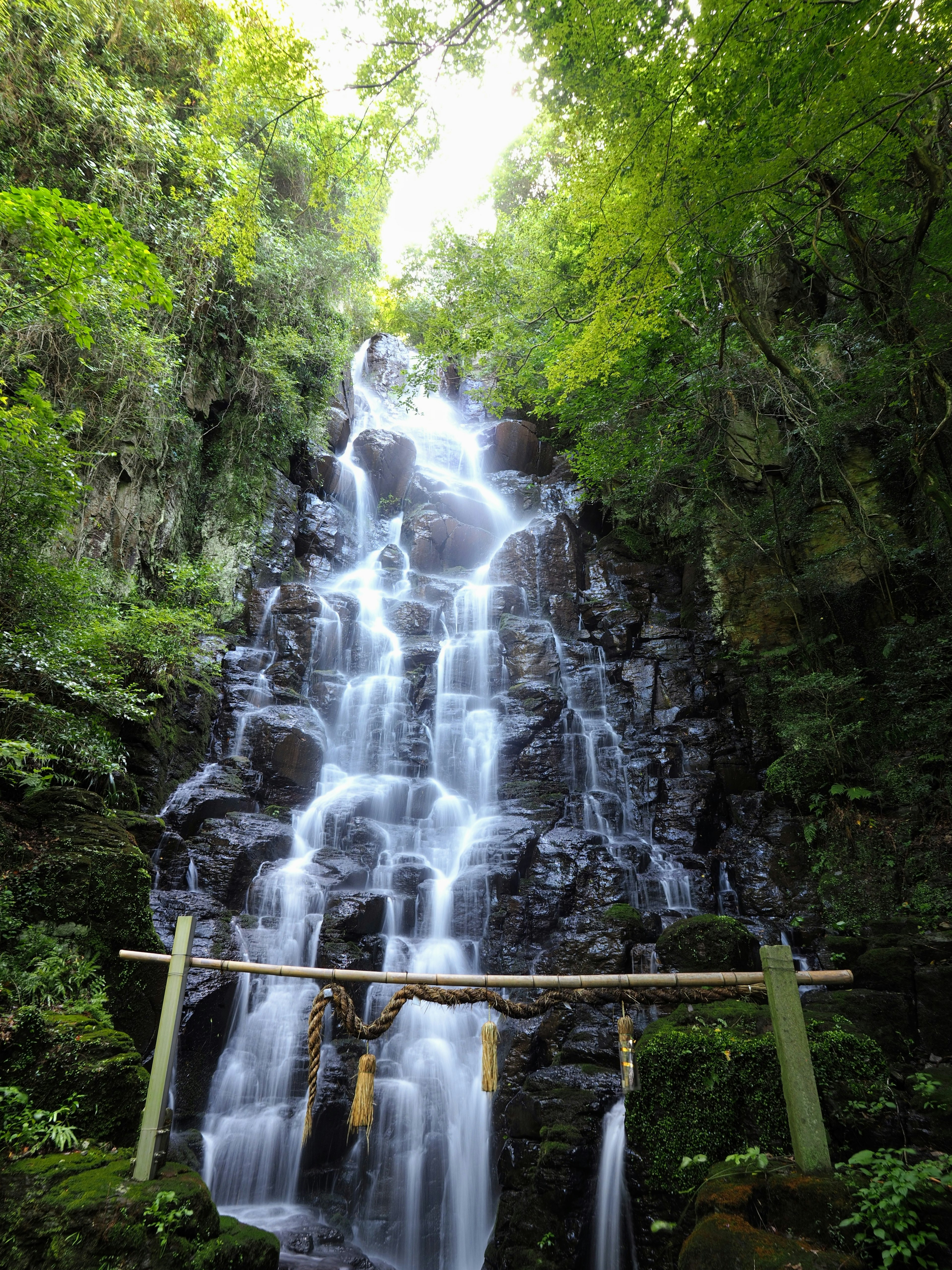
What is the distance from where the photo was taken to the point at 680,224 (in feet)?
22.5

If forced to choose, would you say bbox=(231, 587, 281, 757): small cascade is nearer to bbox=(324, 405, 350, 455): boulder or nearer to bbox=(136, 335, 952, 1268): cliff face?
bbox=(136, 335, 952, 1268): cliff face

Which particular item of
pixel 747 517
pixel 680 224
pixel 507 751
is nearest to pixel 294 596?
pixel 507 751

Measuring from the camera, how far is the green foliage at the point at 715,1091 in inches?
180

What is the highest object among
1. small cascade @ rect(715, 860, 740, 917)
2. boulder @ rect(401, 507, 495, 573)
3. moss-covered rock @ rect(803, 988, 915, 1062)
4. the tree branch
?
boulder @ rect(401, 507, 495, 573)

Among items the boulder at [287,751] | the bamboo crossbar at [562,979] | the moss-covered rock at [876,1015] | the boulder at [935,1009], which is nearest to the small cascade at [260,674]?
the boulder at [287,751]

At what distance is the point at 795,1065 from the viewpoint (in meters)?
3.74

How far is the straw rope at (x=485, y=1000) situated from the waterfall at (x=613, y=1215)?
99.7 inches

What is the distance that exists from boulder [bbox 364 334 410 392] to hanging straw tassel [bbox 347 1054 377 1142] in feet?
85.1

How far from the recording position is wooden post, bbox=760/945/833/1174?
365cm

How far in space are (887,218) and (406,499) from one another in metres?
15.5

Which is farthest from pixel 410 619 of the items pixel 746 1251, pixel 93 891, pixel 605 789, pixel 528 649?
pixel 746 1251

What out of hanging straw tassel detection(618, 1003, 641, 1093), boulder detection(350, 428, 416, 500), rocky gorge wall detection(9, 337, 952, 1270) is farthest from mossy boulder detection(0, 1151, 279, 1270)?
boulder detection(350, 428, 416, 500)

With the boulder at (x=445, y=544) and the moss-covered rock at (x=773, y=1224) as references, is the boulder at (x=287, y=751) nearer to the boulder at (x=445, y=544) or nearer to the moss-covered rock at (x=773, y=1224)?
the boulder at (x=445, y=544)

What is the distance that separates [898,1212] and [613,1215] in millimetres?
3234
